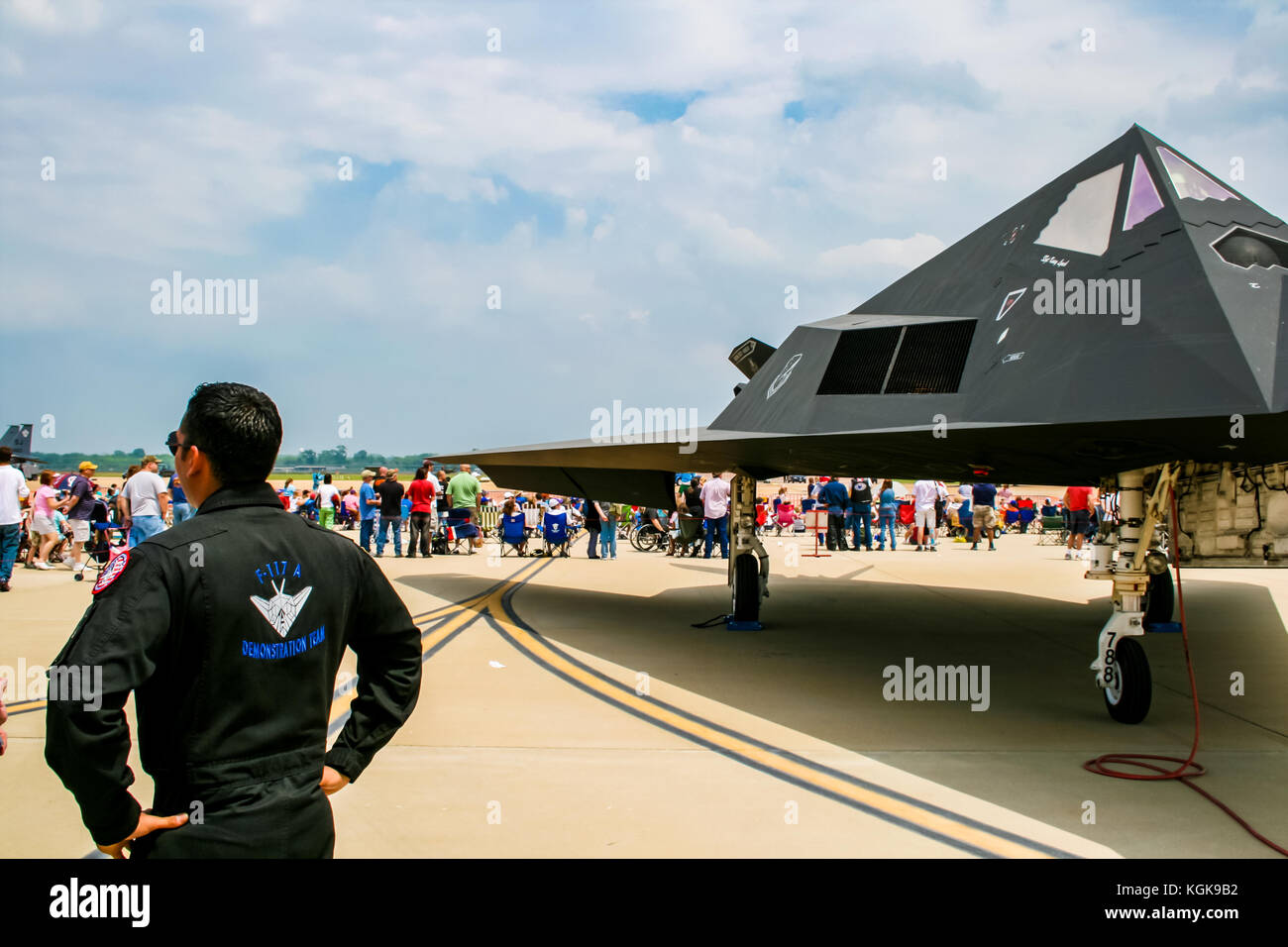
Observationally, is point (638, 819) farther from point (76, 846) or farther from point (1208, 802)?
point (1208, 802)

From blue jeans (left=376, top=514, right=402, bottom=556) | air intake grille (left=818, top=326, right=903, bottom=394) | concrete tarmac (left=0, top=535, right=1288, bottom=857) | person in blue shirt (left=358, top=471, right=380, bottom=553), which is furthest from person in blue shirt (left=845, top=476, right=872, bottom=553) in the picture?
air intake grille (left=818, top=326, right=903, bottom=394)

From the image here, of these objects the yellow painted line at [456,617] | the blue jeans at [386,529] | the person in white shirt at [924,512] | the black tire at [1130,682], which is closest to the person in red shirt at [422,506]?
the blue jeans at [386,529]

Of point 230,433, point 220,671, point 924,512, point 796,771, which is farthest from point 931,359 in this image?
point 924,512

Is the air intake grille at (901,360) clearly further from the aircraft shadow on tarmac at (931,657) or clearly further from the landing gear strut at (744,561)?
the landing gear strut at (744,561)

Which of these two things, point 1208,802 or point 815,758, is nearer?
point 1208,802

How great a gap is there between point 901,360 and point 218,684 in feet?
20.9

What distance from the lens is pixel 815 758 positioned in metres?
5.75

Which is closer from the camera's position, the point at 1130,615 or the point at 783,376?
the point at 1130,615

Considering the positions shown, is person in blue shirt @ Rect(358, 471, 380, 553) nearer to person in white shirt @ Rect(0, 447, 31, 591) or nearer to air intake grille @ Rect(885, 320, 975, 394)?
person in white shirt @ Rect(0, 447, 31, 591)

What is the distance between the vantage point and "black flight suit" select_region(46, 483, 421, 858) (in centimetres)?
212

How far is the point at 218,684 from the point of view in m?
2.28

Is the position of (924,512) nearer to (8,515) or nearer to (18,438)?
(8,515)

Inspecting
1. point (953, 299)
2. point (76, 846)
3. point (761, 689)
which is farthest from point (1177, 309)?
point (76, 846)
